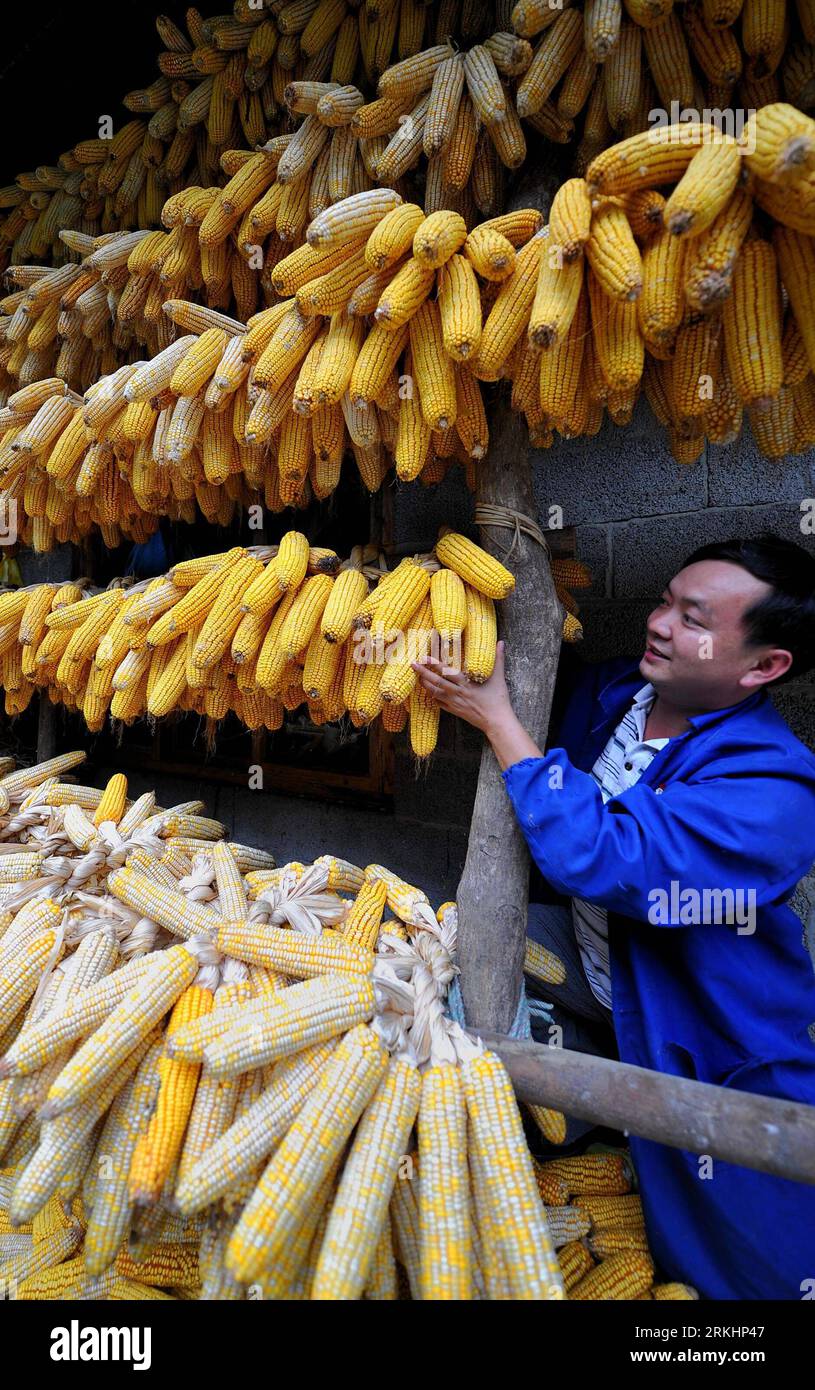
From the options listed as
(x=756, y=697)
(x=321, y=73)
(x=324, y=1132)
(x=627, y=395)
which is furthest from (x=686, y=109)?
(x=324, y=1132)

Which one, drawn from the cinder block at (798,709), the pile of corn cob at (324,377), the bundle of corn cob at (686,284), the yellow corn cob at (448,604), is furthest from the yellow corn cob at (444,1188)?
the cinder block at (798,709)

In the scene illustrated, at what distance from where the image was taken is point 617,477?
10.8 ft

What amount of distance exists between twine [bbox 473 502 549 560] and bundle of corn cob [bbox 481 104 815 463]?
0.37 m

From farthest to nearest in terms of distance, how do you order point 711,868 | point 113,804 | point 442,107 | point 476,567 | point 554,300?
point 113,804, point 476,567, point 442,107, point 711,868, point 554,300

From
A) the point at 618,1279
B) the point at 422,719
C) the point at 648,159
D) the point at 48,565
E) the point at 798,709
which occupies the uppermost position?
the point at 48,565

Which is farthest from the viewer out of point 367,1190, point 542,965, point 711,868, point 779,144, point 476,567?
point 542,965

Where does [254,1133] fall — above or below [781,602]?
below

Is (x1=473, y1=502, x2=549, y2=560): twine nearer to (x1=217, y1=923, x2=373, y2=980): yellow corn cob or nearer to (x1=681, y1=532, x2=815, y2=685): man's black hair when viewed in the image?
(x1=681, y1=532, x2=815, y2=685): man's black hair

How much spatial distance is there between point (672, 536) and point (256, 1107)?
8.79ft

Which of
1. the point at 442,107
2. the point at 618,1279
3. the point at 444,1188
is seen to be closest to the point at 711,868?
the point at 444,1188

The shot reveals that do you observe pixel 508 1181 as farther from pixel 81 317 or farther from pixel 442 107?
pixel 81 317

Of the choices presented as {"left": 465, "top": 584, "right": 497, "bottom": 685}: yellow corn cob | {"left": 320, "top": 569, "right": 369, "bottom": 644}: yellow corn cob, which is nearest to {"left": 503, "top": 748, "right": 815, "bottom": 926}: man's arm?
{"left": 465, "top": 584, "right": 497, "bottom": 685}: yellow corn cob

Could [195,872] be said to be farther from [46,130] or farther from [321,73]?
[46,130]
